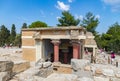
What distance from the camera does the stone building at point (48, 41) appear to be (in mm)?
13610

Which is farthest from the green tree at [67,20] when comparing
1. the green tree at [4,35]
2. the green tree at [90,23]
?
the green tree at [4,35]

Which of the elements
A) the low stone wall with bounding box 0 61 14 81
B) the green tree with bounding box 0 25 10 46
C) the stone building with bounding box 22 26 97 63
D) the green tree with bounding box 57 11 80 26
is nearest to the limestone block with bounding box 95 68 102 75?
the low stone wall with bounding box 0 61 14 81

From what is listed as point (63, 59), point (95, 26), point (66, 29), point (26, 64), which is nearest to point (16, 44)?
point (95, 26)

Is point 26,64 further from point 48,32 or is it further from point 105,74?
point 48,32

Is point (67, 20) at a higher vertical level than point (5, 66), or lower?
higher

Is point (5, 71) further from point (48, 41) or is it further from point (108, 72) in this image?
point (48, 41)

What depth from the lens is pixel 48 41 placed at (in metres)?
16.4

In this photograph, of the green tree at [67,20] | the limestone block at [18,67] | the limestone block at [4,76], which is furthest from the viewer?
the green tree at [67,20]

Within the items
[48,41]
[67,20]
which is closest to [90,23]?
A: [67,20]

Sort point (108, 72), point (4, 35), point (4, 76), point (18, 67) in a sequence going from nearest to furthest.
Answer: point (4, 76)
point (108, 72)
point (18, 67)
point (4, 35)

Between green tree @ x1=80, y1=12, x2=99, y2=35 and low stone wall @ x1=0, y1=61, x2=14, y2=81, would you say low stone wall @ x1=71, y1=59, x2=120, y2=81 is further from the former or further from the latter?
green tree @ x1=80, y1=12, x2=99, y2=35

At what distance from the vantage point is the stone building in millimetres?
13610

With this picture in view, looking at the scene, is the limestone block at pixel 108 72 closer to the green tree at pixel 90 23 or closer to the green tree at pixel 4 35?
the green tree at pixel 90 23

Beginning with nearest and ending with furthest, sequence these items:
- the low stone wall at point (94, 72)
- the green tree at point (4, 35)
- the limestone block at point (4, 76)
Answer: the limestone block at point (4, 76), the low stone wall at point (94, 72), the green tree at point (4, 35)
